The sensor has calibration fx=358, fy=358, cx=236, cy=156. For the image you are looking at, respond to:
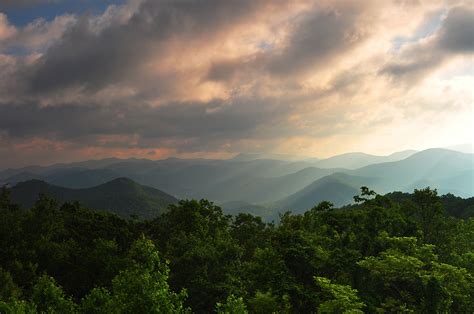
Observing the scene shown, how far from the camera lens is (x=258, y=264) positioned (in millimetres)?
44500

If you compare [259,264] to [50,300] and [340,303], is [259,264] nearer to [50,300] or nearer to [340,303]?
[340,303]

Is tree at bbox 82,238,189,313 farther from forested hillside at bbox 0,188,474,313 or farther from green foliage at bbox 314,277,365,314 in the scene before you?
green foliage at bbox 314,277,365,314

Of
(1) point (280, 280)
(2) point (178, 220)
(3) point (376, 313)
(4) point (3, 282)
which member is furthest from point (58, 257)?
(3) point (376, 313)

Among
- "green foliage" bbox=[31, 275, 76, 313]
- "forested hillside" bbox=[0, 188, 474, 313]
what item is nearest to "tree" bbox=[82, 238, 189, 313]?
"forested hillside" bbox=[0, 188, 474, 313]

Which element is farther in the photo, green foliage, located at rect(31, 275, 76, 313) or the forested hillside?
green foliage, located at rect(31, 275, 76, 313)

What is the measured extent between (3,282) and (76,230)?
29891 mm

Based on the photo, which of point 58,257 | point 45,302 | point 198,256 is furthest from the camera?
point 58,257

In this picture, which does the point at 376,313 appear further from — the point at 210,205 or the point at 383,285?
the point at 210,205

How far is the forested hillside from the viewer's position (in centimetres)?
3103

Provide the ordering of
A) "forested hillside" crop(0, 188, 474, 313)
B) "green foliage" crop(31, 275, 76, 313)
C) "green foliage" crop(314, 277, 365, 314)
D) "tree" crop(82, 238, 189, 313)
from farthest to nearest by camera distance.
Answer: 1. "green foliage" crop(31, 275, 76, 313)
2. "forested hillside" crop(0, 188, 474, 313)
3. "green foliage" crop(314, 277, 365, 314)
4. "tree" crop(82, 238, 189, 313)

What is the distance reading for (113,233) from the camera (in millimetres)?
78000

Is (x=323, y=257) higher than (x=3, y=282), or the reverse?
(x=323, y=257)

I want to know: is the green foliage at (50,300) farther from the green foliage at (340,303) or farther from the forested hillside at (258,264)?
the green foliage at (340,303)

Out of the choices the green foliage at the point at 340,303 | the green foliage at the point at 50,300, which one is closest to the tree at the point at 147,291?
the green foliage at the point at 50,300
